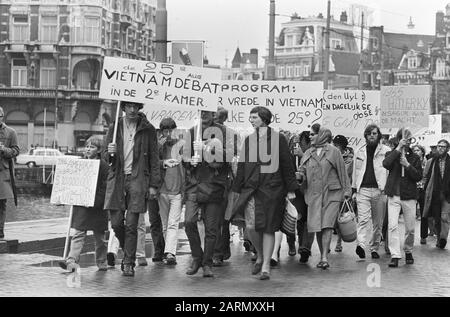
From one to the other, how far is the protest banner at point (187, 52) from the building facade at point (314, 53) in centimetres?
9979

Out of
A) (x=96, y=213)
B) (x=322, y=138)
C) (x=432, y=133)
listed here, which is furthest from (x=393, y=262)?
(x=432, y=133)

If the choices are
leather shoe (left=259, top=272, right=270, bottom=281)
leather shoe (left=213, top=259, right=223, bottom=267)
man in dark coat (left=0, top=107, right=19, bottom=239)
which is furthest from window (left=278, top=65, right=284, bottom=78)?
leather shoe (left=259, top=272, right=270, bottom=281)

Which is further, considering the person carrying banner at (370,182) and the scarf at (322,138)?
the person carrying banner at (370,182)

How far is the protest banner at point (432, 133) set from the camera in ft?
83.1

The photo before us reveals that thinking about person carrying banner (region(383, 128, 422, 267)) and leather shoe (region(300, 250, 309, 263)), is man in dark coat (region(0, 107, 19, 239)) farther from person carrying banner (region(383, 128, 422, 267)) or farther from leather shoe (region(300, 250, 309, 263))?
person carrying banner (region(383, 128, 422, 267))

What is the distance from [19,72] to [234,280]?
2475 inches

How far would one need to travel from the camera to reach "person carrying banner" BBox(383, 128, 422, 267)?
13211 millimetres

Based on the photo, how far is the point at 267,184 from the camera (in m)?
11.4

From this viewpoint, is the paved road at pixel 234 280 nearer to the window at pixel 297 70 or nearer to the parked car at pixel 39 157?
the parked car at pixel 39 157

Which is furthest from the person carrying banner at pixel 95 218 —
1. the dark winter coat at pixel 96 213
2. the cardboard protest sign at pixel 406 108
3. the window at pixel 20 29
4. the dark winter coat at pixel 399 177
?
the window at pixel 20 29

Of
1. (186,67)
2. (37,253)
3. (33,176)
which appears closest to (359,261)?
(186,67)
